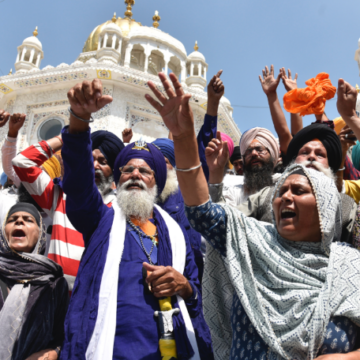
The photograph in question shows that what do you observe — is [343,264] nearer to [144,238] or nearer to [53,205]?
[144,238]

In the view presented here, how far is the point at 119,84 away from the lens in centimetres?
1071

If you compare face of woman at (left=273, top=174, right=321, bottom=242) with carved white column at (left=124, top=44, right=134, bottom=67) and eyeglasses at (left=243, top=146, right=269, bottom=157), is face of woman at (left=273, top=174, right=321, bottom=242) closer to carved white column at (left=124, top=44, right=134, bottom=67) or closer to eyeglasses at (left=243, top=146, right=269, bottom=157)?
eyeglasses at (left=243, top=146, right=269, bottom=157)

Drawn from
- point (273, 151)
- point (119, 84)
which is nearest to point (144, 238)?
point (273, 151)

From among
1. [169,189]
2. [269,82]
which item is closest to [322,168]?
[169,189]

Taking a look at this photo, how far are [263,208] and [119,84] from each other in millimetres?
9244

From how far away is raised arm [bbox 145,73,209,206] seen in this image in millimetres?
1473

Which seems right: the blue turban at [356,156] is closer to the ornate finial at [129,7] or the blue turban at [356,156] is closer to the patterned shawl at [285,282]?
the patterned shawl at [285,282]

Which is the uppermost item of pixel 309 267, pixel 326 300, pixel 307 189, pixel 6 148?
pixel 6 148

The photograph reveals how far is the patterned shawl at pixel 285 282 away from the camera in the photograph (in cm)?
131

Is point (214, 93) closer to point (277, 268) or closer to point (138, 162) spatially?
point (138, 162)

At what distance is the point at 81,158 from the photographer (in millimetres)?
1735

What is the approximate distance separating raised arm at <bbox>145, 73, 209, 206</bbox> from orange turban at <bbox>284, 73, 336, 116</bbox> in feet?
5.42

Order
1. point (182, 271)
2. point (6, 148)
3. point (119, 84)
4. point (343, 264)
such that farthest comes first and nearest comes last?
1. point (119, 84)
2. point (6, 148)
3. point (182, 271)
4. point (343, 264)

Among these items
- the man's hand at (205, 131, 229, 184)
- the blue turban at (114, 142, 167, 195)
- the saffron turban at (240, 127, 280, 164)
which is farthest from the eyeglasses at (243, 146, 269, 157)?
the man's hand at (205, 131, 229, 184)
